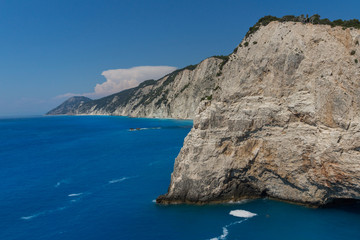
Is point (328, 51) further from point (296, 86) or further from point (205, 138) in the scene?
point (205, 138)

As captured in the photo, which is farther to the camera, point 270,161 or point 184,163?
point 184,163

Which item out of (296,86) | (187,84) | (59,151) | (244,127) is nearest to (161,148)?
(59,151)

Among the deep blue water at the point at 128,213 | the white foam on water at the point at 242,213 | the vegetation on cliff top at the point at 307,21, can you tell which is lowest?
the deep blue water at the point at 128,213

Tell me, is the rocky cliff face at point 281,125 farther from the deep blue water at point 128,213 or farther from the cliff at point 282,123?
the deep blue water at point 128,213

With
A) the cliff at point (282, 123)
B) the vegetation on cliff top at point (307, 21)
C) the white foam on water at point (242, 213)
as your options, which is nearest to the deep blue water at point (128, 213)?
the white foam on water at point (242, 213)

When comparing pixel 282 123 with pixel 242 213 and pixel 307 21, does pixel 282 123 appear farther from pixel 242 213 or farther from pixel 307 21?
pixel 307 21

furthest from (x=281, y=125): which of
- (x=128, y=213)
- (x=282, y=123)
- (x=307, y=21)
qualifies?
(x=128, y=213)

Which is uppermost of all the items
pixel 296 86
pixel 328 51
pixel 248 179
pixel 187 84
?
pixel 187 84

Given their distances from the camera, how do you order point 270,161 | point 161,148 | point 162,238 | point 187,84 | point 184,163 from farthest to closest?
point 187,84 → point 161,148 → point 184,163 → point 270,161 → point 162,238

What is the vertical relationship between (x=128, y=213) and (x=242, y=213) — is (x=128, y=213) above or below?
below
